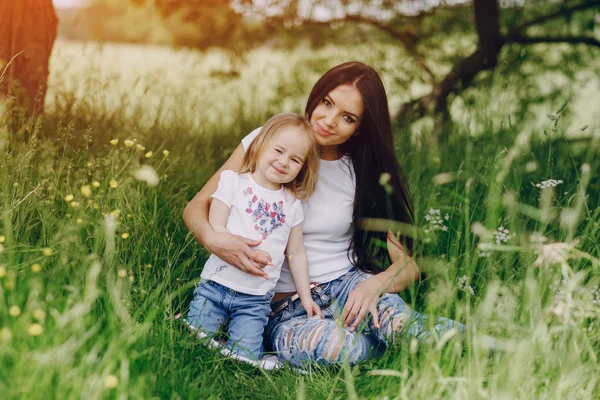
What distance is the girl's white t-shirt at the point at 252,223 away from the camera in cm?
257

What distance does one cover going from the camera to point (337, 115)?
2.71m

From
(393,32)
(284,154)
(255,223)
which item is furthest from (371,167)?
(393,32)

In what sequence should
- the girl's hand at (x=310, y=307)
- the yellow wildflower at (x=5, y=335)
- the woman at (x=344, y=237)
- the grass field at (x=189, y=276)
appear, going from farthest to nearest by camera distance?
1. the girl's hand at (x=310, y=307)
2. the woman at (x=344, y=237)
3. the grass field at (x=189, y=276)
4. the yellow wildflower at (x=5, y=335)

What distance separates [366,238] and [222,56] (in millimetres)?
2503

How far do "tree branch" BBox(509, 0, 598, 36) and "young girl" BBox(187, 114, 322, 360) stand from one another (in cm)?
296

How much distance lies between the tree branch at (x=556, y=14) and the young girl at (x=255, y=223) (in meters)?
2.96

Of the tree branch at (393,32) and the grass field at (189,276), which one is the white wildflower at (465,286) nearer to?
the grass field at (189,276)

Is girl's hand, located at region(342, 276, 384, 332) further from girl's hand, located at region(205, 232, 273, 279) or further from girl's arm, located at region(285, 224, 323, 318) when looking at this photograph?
girl's hand, located at region(205, 232, 273, 279)

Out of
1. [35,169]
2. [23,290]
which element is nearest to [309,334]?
[23,290]

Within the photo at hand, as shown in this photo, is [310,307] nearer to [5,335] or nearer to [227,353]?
[227,353]

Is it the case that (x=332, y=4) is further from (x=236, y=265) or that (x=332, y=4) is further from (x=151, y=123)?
(x=236, y=265)

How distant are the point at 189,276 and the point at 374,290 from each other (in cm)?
80

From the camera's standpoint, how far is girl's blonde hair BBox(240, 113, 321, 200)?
2590 millimetres

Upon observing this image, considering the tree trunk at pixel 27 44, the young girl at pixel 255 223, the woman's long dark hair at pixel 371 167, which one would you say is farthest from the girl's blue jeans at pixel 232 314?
the tree trunk at pixel 27 44
